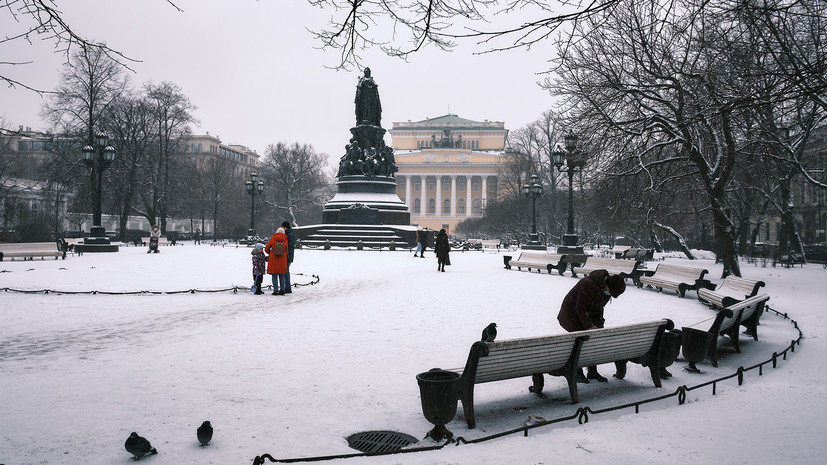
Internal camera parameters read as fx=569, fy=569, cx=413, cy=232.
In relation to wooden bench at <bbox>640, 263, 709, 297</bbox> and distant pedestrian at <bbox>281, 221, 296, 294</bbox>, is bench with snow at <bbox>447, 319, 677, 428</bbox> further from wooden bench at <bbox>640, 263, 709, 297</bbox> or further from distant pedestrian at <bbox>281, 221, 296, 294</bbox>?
distant pedestrian at <bbox>281, 221, 296, 294</bbox>

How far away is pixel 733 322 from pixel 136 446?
674cm

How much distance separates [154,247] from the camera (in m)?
25.7

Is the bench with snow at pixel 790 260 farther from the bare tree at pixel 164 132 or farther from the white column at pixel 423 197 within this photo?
the white column at pixel 423 197

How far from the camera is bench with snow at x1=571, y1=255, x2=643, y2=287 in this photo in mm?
14483

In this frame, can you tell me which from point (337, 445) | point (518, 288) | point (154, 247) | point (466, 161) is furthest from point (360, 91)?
point (466, 161)

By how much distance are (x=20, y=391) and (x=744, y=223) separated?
30.1 metres

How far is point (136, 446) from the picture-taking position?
3455 mm

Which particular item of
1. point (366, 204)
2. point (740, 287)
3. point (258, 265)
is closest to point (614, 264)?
point (740, 287)

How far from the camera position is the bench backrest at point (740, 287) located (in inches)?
357

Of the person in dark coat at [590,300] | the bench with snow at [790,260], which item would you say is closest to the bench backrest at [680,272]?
the person in dark coat at [590,300]

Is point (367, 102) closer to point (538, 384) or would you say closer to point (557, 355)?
point (538, 384)

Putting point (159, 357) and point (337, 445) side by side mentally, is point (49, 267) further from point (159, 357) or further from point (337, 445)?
point (337, 445)

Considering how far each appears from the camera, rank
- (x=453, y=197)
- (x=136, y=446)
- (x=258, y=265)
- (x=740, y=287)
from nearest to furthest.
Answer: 1. (x=136, y=446)
2. (x=740, y=287)
3. (x=258, y=265)
4. (x=453, y=197)

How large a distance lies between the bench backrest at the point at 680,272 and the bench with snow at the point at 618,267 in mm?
480
